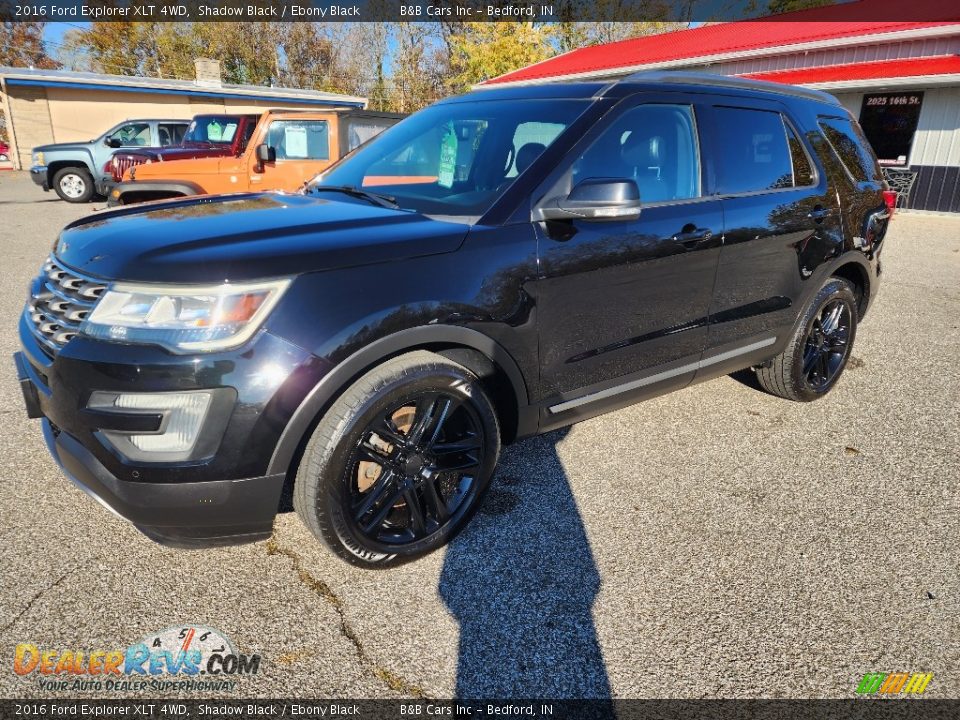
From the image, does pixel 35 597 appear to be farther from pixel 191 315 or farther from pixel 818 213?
pixel 818 213

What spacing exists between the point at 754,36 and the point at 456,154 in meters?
19.6

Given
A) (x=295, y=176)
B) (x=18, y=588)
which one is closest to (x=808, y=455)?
(x=18, y=588)

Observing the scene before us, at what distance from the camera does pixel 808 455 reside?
11.7 feet

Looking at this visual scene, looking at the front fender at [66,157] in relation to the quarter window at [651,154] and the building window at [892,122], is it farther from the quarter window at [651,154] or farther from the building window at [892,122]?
the building window at [892,122]

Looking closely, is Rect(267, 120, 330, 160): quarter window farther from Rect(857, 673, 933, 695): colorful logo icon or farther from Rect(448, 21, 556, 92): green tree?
Rect(448, 21, 556, 92): green tree

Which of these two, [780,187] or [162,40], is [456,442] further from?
[162,40]

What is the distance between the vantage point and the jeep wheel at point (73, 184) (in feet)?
51.3

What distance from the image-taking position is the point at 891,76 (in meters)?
13.9

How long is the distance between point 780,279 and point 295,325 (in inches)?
111

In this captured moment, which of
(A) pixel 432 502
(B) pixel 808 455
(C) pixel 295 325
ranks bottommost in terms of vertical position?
(B) pixel 808 455

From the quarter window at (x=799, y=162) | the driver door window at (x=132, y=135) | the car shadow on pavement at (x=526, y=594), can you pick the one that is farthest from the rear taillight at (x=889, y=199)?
the driver door window at (x=132, y=135)

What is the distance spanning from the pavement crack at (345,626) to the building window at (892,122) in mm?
16978

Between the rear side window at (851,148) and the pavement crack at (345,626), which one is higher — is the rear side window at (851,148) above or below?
above

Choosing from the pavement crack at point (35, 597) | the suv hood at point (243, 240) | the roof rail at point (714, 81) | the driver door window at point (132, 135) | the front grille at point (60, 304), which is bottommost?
the pavement crack at point (35, 597)
